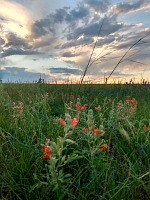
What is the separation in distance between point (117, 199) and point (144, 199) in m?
0.33

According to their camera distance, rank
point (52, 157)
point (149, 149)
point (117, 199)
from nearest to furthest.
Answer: point (52, 157)
point (117, 199)
point (149, 149)

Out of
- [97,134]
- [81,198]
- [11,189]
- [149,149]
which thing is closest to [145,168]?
[149,149]

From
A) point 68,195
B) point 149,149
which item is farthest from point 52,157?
point 149,149

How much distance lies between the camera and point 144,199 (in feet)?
7.23

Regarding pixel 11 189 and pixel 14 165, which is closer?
pixel 11 189

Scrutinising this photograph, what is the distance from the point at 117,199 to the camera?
1.99 meters

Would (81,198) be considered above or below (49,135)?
below

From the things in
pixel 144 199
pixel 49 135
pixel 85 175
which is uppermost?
pixel 49 135

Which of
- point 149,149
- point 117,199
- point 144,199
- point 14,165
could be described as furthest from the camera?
point 149,149

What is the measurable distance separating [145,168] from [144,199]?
392mm

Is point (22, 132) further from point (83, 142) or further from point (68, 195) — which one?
point (68, 195)

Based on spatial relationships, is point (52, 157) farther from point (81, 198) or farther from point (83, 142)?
point (83, 142)

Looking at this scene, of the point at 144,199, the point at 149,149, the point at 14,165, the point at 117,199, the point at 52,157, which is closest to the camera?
the point at 52,157

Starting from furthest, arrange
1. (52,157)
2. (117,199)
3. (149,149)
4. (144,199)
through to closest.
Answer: (149,149) < (144,199) < (117,199) < (52,157)
